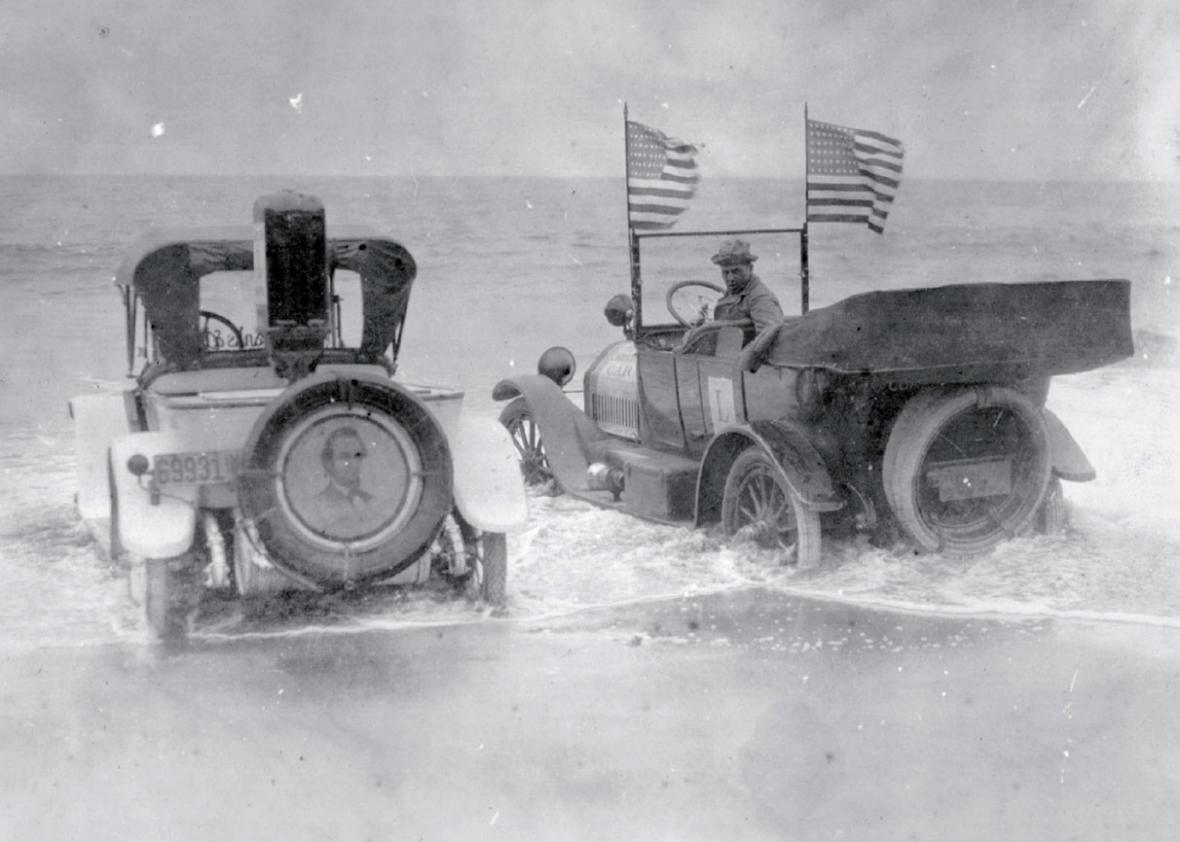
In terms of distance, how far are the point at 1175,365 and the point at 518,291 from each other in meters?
12.2

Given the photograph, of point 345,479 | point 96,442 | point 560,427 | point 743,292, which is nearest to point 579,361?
point 560,427

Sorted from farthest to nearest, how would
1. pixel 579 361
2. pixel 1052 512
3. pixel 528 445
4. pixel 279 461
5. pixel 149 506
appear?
pixel 579 361 < pixel 528 445 < pixel 1052 512 < pixel 149 506 < pixel 279 461

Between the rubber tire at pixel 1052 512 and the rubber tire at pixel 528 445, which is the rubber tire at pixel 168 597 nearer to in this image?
the rubber tire at pixel 528 445

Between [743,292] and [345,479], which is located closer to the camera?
[345,479]

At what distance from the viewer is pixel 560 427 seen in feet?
26.6

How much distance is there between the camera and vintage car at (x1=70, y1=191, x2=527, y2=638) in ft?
15.8

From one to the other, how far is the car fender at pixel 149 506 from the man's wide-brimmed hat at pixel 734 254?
3107mm

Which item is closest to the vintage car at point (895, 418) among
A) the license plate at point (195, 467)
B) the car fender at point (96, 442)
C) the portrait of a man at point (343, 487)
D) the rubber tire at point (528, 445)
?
the rubber tire at point (528, 445)

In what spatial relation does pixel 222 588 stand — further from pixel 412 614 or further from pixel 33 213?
pixel 33 213

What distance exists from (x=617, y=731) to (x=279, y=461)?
63.3 inches

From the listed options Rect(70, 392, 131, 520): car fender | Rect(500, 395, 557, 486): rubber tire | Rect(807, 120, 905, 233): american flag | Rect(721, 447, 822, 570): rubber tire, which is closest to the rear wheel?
Rect(721, 447, 822, 570): rubber tire

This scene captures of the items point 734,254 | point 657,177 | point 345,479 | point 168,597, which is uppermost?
point 657,177

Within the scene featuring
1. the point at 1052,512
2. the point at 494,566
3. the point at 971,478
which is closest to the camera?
the point at 494,566

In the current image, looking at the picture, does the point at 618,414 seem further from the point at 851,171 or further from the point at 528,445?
the point at 851,171
